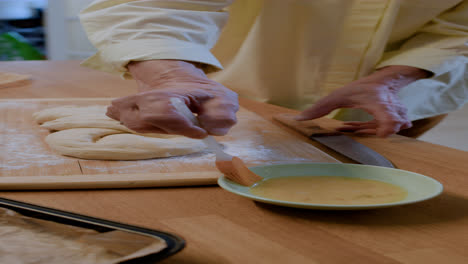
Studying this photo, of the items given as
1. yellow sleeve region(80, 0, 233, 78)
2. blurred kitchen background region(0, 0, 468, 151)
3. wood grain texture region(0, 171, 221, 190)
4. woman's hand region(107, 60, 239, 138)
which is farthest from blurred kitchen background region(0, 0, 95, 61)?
wood grain texture region(0, 171, 221, 190)

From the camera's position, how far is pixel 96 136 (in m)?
0.83

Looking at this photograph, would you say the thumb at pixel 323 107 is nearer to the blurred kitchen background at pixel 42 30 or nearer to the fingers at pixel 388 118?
the fingers at pixel 388 118

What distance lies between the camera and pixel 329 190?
1.86 feet

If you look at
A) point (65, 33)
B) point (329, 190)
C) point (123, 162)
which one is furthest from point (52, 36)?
point (329, 190)

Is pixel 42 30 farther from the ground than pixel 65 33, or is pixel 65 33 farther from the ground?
pixel 42 30

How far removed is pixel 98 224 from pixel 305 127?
0.63m

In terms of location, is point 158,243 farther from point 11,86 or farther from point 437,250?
point 11,86

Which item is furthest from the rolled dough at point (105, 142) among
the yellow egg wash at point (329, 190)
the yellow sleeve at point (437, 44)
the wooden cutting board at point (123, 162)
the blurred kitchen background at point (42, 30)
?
the blurred kitchen background at point (42, 30)

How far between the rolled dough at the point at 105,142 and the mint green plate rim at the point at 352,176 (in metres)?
0.20

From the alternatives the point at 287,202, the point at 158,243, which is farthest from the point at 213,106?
the point at 158,243

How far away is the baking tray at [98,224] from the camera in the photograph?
346mm

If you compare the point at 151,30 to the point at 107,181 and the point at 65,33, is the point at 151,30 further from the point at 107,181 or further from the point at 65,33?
the point at 65,33

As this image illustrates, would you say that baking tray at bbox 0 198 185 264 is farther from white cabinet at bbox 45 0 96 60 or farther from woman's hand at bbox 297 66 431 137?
white cabinet at bbox 45 0 96 60

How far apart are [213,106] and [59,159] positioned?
0.26m
